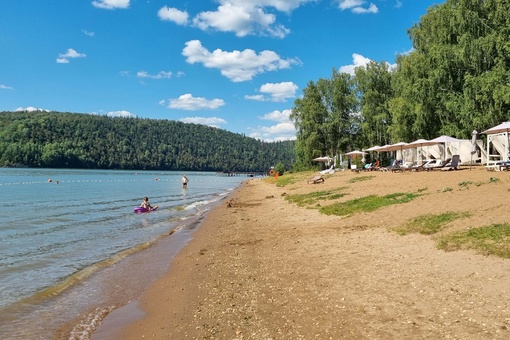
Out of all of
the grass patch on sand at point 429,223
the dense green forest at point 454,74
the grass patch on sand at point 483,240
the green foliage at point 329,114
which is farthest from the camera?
the green foliage at point 329,114

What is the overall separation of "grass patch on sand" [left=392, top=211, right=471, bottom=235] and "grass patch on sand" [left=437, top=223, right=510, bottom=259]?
877mm

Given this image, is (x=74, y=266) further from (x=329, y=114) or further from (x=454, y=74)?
(x=329, y=114)

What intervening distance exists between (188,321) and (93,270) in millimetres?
5498

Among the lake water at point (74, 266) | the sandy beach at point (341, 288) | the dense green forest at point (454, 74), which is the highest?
the dense green forest at point (454, 74)

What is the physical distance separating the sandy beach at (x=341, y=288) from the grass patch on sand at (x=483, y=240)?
0.25 m

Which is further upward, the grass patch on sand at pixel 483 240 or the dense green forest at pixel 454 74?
the dense green forest at pixel 454 74

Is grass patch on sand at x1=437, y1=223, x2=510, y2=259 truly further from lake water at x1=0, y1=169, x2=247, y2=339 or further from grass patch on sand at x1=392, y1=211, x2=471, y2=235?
lake water at x1=0, y1=169, x2=247, y2=339


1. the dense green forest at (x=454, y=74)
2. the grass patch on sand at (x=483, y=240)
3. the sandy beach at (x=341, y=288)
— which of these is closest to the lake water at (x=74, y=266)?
the sandy beach at (x=341, y=288)

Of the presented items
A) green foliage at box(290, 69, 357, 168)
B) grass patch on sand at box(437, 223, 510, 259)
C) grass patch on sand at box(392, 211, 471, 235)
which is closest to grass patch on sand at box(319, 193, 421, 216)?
grass patch on sand at box(392, 211, 471, 235)

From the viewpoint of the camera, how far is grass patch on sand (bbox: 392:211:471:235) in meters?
9.94

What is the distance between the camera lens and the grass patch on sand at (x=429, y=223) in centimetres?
994

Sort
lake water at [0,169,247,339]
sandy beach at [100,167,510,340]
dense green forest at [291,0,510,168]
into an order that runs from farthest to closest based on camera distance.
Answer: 1. dense green forest at [291,0,510,168]
2. lake water at [0,169,247,339]
3. sandy beach at [100,167,510,340]

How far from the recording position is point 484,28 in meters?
33.7

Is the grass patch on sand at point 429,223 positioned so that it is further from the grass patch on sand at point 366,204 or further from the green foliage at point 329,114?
the green foliage at point 329,114
